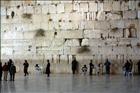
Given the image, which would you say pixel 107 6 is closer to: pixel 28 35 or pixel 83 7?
pixel 83 7

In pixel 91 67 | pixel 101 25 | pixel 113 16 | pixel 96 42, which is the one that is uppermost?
pixel 113 16

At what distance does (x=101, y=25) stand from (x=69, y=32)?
1.55m

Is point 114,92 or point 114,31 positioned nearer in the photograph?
point 114,92

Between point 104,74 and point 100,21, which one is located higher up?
point 100,21

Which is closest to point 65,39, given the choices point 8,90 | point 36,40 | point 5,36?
point 36,40

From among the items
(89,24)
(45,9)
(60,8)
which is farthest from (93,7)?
(45,9)

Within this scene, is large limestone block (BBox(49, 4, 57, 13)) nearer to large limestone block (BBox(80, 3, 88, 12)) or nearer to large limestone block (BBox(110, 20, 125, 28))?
large limestone block (BBox(80, 3, 88, 12))

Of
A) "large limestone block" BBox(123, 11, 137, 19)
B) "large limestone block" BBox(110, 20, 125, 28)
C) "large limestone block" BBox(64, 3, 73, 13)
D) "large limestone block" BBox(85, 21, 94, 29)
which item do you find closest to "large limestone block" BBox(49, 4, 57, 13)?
"large limestone block" BBox(64, 3, 73, 13)

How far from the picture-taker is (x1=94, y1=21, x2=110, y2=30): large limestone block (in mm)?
21953

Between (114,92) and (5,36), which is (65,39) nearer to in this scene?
(5,36)

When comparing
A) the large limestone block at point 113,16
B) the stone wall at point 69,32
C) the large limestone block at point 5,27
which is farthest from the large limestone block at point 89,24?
the large limestone block at point 5,27

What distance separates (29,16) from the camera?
22.9 meters

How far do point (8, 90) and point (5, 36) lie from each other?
9.38 m

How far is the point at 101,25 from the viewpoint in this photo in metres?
22.0
